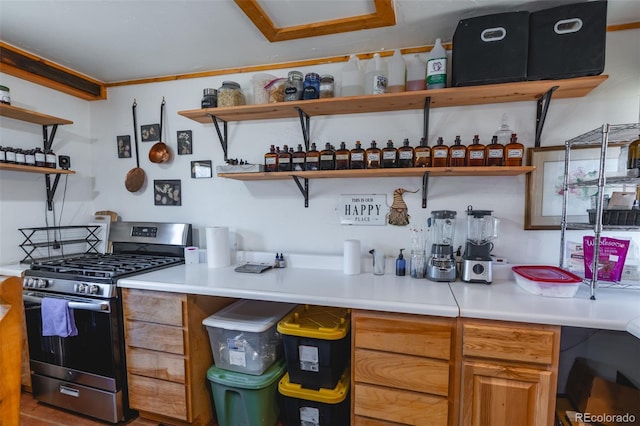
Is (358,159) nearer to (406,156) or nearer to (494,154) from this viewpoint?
(406,156)

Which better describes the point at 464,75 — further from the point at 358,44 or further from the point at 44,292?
the point at 44,292

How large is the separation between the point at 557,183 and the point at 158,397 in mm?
2561

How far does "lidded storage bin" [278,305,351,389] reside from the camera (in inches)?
59.6

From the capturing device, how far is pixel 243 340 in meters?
1.66

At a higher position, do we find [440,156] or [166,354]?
[440,156]

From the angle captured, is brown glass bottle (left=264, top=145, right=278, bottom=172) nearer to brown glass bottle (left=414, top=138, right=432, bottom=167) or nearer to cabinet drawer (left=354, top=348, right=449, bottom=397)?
brown glass bottle (left=414, top=138, right=432, bottom=167)

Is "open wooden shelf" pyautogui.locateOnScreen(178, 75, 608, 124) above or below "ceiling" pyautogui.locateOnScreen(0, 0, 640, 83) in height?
below

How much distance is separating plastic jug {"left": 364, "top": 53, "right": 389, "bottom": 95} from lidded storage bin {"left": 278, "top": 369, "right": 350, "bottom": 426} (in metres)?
1.62

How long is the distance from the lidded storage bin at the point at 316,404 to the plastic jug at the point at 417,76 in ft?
5.46

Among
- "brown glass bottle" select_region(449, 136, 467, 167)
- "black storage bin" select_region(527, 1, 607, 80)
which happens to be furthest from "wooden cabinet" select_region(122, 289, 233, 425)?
"black storage bin" select_region(527, 1, 607, 80)

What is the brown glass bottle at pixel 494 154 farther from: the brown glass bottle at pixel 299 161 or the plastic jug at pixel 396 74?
the brown glass bottle at pixel 299 161

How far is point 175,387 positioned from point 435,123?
215 centimetres

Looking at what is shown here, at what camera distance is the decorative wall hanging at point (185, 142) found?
2.30m

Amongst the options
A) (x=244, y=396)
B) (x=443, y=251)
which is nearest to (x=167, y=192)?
(x=244, y=396)
